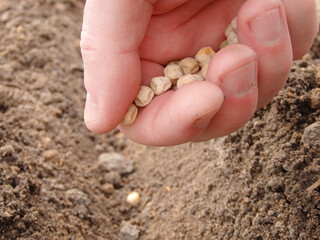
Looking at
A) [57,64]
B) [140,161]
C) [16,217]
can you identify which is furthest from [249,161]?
[57,64]

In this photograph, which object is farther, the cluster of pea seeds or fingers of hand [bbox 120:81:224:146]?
the cluster of pea seeds

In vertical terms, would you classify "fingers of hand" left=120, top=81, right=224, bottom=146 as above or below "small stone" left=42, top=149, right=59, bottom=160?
above

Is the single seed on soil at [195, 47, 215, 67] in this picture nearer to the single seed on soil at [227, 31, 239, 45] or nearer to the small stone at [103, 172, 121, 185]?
the single seed on soil at [227, 31, 239, 45]

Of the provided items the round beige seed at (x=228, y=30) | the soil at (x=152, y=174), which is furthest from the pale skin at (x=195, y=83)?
the soil at (x=152, y=174)

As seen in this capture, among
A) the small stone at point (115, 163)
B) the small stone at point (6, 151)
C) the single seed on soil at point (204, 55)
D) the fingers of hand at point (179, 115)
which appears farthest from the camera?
the small stone at point (115, 163)

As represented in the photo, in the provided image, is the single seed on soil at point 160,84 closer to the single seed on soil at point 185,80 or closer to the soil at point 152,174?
the single seed on soil at point 185,80

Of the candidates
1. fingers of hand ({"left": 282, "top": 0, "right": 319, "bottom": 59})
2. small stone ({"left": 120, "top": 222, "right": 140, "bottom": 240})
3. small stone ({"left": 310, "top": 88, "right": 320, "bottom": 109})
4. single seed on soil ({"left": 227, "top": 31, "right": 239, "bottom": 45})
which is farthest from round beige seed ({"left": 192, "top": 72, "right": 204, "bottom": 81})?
small stone ({"left": 120, "top": 222, "right": 140, "bottom": 240})

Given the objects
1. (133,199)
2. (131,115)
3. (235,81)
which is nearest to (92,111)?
(131,115)
